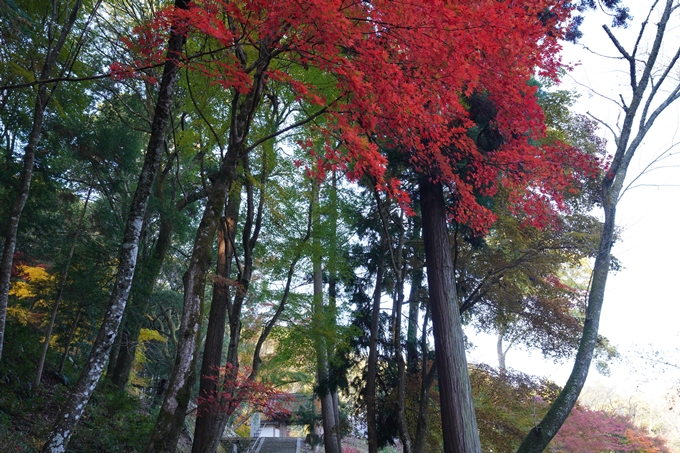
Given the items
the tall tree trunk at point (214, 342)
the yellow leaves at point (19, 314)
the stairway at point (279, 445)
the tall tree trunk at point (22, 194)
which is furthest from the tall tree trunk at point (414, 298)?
the stairway at point (279, 445)

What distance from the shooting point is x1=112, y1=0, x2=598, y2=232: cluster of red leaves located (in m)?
4.17

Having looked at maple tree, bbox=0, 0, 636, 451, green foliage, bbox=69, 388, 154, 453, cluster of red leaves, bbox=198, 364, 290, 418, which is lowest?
green foliage, bbox=69, 388, 154, 453

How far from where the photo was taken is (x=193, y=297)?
4.00 meters

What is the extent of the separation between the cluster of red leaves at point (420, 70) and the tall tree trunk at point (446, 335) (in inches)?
19.3

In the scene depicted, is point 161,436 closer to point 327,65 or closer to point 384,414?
point 327,65

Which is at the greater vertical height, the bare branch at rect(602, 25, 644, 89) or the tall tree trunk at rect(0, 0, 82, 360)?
the bare branch at rect(602, 25, 644, 89)

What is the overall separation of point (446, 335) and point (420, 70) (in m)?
3.57

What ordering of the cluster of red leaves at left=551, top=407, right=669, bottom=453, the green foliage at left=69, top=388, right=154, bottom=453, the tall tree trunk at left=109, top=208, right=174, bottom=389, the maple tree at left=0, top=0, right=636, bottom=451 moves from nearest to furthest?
the maple tree at left=0, top=0, right=636, bottom=451
the green foliage at left=69, top=388, right=154, bottom=453
the tall tree trunk at left=109, top=208, right=174, bottom=389
the cluster of red leaves at left=551, top=407, right=669, bottom=453

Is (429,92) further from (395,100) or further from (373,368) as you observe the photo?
(373,368)

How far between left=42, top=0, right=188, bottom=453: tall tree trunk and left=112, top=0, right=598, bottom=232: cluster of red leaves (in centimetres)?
34

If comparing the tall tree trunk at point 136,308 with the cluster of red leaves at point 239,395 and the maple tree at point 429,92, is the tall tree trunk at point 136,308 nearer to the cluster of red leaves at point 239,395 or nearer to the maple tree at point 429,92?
the cluster of red leaves at point 239,395

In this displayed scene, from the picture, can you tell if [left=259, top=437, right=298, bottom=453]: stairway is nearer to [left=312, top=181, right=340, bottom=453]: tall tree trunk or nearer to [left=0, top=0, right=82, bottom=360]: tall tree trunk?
[left=312, top=181, right=340, bottom=453]: tall tree trunk

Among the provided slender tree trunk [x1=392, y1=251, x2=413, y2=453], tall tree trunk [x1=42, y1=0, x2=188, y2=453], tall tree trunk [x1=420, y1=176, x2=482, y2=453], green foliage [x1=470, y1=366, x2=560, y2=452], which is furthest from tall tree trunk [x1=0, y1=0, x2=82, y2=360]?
green foliage [x1=470, y1=366, x2=560, y2=452]

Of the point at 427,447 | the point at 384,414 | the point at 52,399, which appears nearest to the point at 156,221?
the point at 52,399
